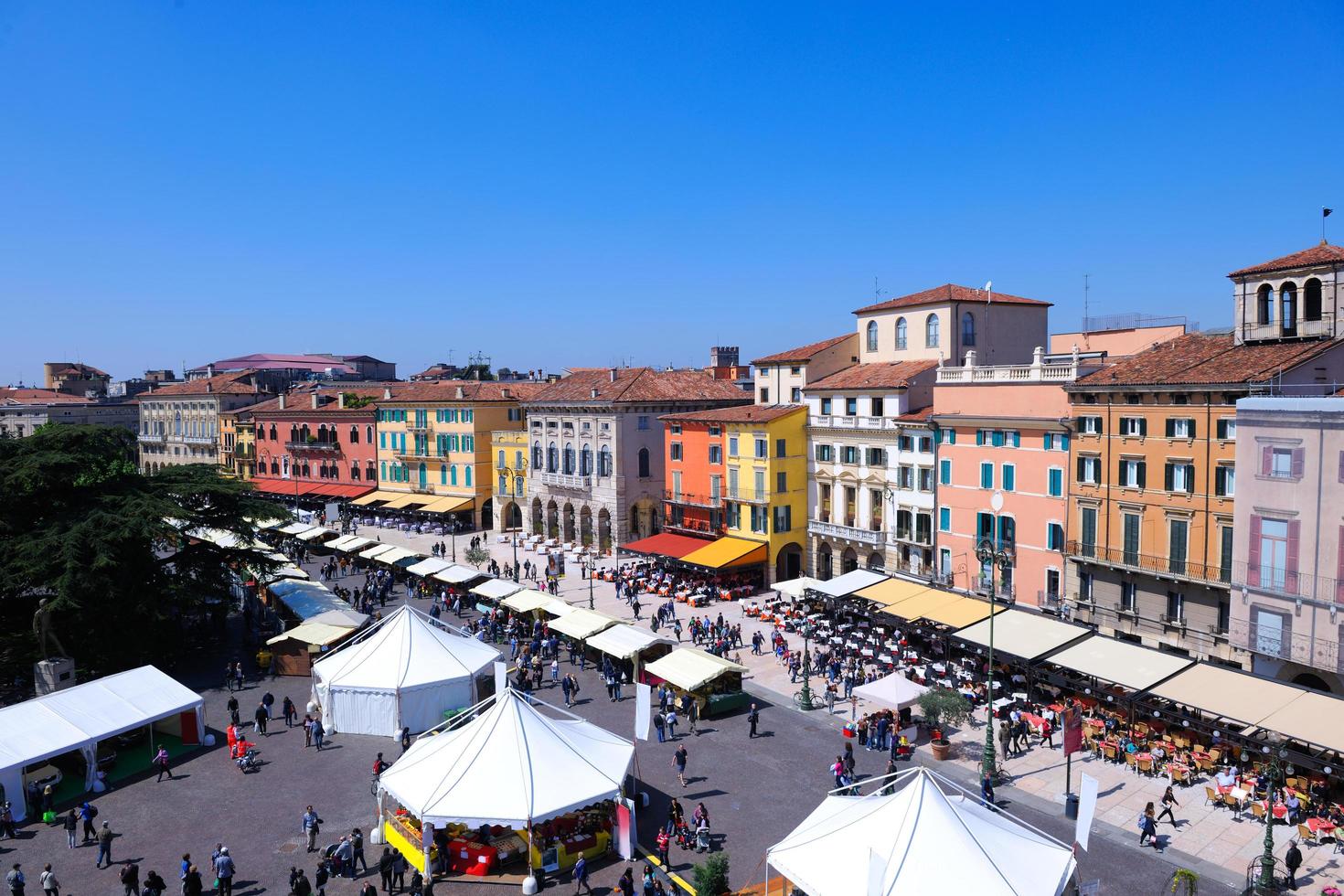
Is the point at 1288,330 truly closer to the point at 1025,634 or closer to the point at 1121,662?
the point at 1121,662

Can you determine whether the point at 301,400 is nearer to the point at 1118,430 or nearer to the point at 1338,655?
the point at 1118,430

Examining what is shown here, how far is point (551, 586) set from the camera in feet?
164

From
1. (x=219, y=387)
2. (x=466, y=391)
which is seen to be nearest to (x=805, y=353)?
(x=466, y=391)

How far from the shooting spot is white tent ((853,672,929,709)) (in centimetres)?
2812

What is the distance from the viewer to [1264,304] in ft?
108

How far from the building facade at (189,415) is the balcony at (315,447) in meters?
13.1

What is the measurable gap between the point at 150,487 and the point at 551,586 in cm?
1936

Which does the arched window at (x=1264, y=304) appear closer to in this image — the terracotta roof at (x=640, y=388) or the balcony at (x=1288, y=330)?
the balcony at (x=1288, y=330)

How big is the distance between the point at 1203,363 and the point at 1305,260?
14.7 feet

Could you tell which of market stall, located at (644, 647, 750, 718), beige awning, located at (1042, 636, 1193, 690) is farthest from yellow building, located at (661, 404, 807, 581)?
beige awning, located at (1042, 636, 1193, 690)

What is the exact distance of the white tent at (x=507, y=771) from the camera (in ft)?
67.8

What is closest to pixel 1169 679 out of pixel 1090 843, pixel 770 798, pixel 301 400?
pixel 1090 843

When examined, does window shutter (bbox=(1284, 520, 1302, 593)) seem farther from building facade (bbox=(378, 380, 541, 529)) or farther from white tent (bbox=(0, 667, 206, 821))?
building facade (bbox=(378, 380, 541, 529))

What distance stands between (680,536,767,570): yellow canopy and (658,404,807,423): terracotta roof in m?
6.44
